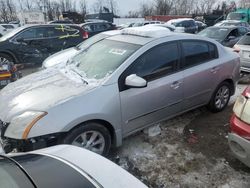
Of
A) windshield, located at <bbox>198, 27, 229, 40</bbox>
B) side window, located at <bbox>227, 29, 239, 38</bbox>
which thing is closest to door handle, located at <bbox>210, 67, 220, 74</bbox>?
windshield, located at <bbox>198, 27, 229, 40</bbox>

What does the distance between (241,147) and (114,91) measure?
157 centimetres

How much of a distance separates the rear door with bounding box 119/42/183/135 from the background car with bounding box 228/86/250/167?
1.13m

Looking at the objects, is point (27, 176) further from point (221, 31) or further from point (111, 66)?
point (221, 31)

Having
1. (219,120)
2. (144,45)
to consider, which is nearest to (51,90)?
(144,45)

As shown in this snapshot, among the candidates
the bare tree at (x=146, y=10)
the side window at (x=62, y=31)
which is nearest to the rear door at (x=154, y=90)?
the side window at (x=62, y=31)

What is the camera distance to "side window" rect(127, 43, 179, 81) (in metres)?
3.58

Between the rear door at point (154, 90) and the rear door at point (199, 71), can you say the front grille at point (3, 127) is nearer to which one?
the rear door at point (154, 90)

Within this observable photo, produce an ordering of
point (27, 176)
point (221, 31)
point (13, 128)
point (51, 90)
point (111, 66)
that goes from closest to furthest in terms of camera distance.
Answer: point (27, 176), point (13, 128), point (51, 90), point (111, 66), point (221, 31)

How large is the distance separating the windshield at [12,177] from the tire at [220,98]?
3762 millimetres

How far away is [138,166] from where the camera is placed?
3.38m

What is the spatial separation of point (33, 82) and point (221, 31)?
791 centimetres


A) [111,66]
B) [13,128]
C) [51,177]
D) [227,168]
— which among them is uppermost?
[111,66]

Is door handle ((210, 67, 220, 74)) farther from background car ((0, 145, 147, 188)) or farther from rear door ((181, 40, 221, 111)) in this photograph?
background car ((0, 145, 147, 188))

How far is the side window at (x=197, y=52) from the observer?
13.6ft
